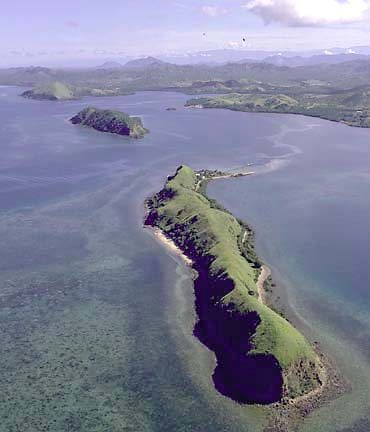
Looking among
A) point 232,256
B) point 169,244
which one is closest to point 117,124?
point 169,244

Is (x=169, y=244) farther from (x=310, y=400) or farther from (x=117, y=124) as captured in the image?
(x=117, y=124)

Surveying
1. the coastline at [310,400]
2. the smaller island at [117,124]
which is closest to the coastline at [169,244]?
the coastline at [310,400]

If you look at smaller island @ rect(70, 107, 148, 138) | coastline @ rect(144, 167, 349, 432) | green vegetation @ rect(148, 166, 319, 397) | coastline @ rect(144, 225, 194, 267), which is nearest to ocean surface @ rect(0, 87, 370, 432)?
coastline @ rect(144, 167, 349, 432)

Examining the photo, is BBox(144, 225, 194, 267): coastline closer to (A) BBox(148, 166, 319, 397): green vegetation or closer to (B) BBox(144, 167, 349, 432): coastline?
(A) BBox(148, 166, 319, 397): green vegetation

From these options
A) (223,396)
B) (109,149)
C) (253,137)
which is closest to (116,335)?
(223,396)

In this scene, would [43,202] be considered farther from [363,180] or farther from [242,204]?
[363,180]
